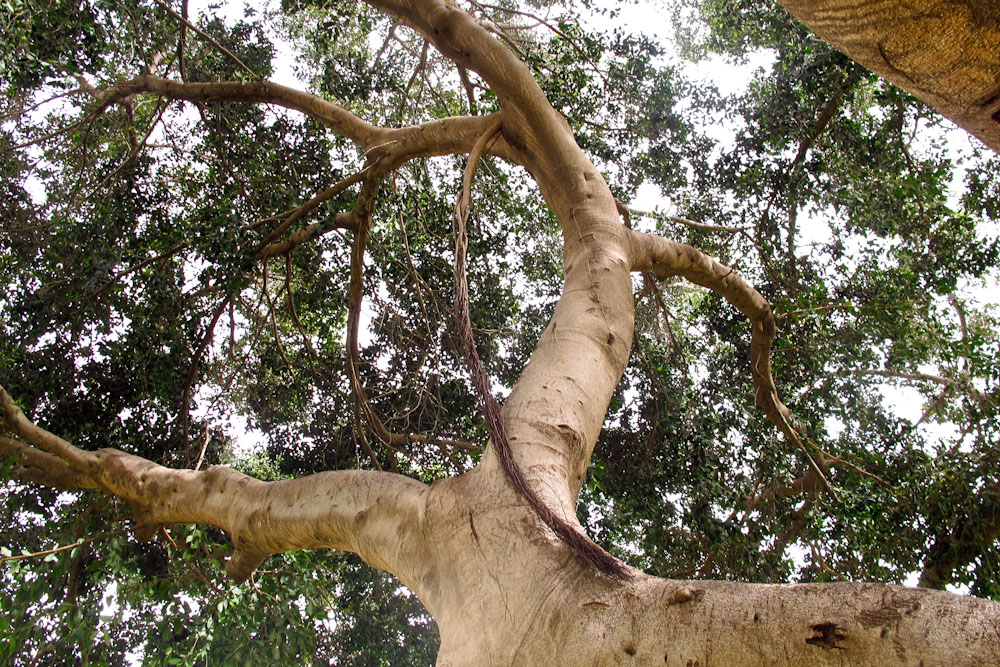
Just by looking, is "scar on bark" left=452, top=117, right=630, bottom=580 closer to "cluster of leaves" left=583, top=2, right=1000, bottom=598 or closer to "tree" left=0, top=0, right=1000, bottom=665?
"tree" left=0, top=0, right=1000, bottom=665

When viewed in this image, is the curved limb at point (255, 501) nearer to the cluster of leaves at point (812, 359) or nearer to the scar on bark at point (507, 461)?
the scar on bark at point (507, 461)

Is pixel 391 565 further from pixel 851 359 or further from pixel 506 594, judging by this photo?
pixel 851 359

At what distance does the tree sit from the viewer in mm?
2457

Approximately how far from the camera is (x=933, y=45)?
104 cm

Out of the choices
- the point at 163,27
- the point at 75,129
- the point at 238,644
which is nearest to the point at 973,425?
the point at 238,644

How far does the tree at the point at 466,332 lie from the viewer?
8.06 feet

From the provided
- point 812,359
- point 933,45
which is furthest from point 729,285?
point 933,45

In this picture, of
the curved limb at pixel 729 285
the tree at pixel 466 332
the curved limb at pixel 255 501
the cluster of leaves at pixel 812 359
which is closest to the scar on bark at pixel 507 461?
the tree at pixel 466 332

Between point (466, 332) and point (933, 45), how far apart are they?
1385 millimetres

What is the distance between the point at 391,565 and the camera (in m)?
2.22

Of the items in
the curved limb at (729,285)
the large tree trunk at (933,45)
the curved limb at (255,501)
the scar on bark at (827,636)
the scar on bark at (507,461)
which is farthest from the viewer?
the curved limb at (729,285)

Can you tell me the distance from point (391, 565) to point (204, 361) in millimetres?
4408

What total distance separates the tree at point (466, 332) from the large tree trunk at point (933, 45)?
1220mm

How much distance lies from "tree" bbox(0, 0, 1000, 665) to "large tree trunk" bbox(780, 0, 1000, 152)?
1.22 meters
